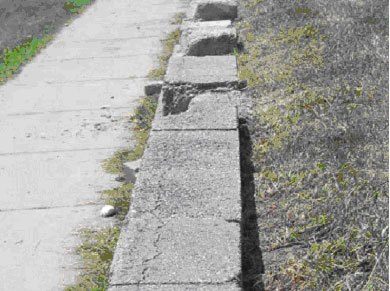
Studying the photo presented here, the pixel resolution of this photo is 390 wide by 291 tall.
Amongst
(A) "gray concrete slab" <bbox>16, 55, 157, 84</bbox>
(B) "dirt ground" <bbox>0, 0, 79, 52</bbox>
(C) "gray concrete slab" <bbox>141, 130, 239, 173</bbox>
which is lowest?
(B) "dirt ground" <bbox>0, 0, 79, 52</bbox>

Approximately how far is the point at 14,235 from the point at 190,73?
1862 mm

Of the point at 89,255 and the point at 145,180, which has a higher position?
the point at 145,180

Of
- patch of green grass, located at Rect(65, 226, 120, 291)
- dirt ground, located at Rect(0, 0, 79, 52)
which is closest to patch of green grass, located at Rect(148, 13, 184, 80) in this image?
dirt ground, located at Rect(0, 0, 79, 52)

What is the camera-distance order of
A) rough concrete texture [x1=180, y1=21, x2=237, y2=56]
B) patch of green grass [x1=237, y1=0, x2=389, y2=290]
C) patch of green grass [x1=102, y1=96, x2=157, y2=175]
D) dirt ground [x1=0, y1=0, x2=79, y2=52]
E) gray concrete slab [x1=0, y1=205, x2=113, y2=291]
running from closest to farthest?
patch of green grass [x1=237, y1=0, x2=389, y2=290], gray concrete slab [x1=0, y1=205, x2=113, y2=291], patch of green grass [x1=102, y1=96, x2=157, y2=175], rough concrete texture [x1=180, y1=21, x2=237, y2=56], dirt ground [x1=0, y1=0, x2=79, y2=52]

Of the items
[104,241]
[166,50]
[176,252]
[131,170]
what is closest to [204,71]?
[131,170]

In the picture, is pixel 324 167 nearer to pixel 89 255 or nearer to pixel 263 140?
pixel 263 140

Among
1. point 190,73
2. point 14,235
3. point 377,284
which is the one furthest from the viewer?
point 190,73

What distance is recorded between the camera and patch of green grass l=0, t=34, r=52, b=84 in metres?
6.73

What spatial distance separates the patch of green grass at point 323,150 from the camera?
7.80ft

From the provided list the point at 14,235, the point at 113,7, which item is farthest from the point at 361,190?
the point at 113,7

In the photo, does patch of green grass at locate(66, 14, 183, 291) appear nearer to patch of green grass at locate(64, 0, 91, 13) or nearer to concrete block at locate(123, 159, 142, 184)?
concrete block at locate(123, 159, 142, 184)

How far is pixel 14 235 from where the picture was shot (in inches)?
131

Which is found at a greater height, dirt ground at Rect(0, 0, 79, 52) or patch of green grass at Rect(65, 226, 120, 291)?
patch of green grass at Rect(65, 226, 120, 291)

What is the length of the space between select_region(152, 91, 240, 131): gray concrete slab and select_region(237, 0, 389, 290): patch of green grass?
259 mm
